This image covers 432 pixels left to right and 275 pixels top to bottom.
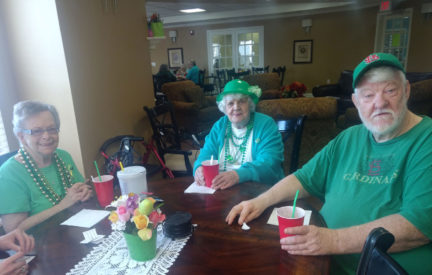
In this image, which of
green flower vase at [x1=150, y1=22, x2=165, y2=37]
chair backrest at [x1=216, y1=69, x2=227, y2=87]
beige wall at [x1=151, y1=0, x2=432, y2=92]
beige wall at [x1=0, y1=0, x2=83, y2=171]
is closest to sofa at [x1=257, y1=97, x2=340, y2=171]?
green flower vase at [x1=150, y1=22, x2=165, y2=37]

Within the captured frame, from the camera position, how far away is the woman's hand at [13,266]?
2.87ft

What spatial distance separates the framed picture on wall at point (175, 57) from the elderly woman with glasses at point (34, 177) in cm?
940

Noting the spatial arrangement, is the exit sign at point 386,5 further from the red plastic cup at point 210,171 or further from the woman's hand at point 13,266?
the woman's hand at point 13,266

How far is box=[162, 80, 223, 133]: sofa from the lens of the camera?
525 centimetres

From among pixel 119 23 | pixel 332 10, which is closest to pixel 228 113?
pixel 119 23

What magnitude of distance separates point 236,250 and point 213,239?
0.11 metres

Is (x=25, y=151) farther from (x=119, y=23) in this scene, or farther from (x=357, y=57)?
(x=357, y=57)

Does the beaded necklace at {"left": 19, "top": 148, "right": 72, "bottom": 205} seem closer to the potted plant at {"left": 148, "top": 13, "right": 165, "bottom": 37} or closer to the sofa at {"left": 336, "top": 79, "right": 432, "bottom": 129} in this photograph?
the potted plant at {"left": 148, "top": 13, "right": 165, "bottom": 37}

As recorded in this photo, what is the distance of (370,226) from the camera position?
101 cm

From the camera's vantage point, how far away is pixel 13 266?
89 centimetres

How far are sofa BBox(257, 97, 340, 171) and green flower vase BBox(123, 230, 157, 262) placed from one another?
2.21 m

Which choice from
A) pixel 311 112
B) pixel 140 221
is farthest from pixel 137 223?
pixel 311 112

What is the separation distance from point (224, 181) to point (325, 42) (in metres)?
8.47

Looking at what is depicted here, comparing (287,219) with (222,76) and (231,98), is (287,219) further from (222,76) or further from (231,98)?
(222,76)
